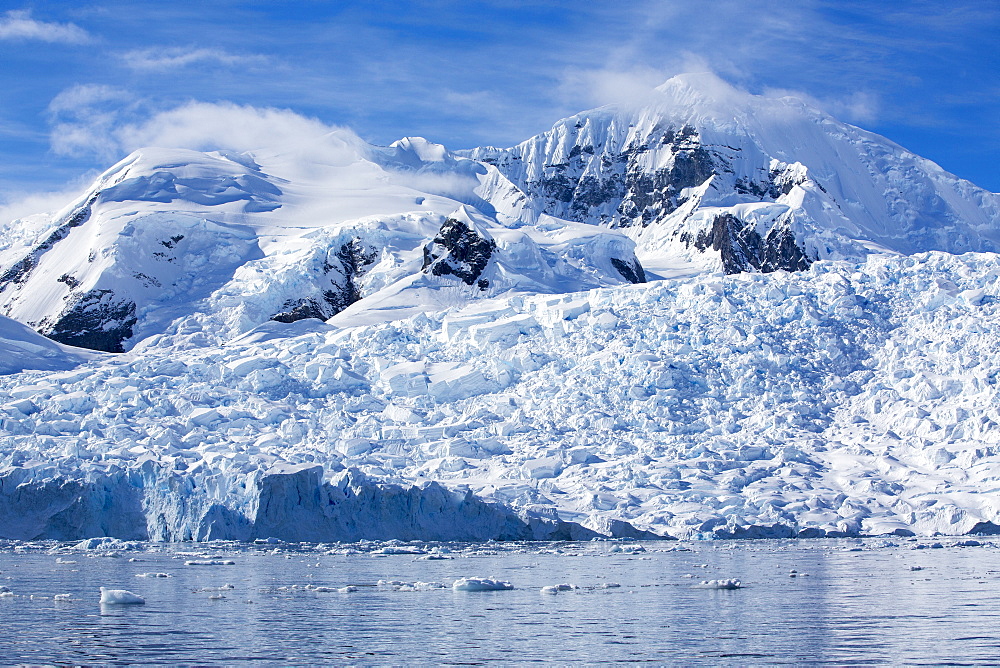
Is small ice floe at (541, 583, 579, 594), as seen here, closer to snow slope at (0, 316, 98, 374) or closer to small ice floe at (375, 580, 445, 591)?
small ice floe at (375, 580, 445, 591)

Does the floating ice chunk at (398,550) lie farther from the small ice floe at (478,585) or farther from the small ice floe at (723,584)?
the small ice floe at (723,584)

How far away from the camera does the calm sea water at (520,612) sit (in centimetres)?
1300

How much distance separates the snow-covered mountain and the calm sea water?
5253 millimetres

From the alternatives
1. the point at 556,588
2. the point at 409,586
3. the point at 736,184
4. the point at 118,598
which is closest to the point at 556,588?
the point at 556,588

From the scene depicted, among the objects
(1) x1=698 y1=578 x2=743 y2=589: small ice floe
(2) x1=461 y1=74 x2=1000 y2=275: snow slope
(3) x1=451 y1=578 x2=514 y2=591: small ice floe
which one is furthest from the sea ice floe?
(2) x1=461 y1=74 x2=1000 y2=275: snow slope

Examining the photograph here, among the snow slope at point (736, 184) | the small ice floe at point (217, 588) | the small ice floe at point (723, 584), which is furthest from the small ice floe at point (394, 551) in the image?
the snow slope at point (736, 184)

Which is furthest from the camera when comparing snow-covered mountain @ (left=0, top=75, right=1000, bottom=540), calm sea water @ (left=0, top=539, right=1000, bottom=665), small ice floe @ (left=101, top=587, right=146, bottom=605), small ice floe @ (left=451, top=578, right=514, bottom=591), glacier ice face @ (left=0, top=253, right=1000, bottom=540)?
snow-covered mountain @ (left=0, top=75, right=1000, bottom=540)

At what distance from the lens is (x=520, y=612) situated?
1733 centimetres

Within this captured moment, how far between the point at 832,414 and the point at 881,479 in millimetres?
5193

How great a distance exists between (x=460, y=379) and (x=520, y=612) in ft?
87.7

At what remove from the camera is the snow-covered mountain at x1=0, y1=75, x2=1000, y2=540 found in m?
34.3

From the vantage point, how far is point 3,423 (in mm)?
38344

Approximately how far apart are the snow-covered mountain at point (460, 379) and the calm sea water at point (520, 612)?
525cm

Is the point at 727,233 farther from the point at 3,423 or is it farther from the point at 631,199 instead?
the point at 3,423
